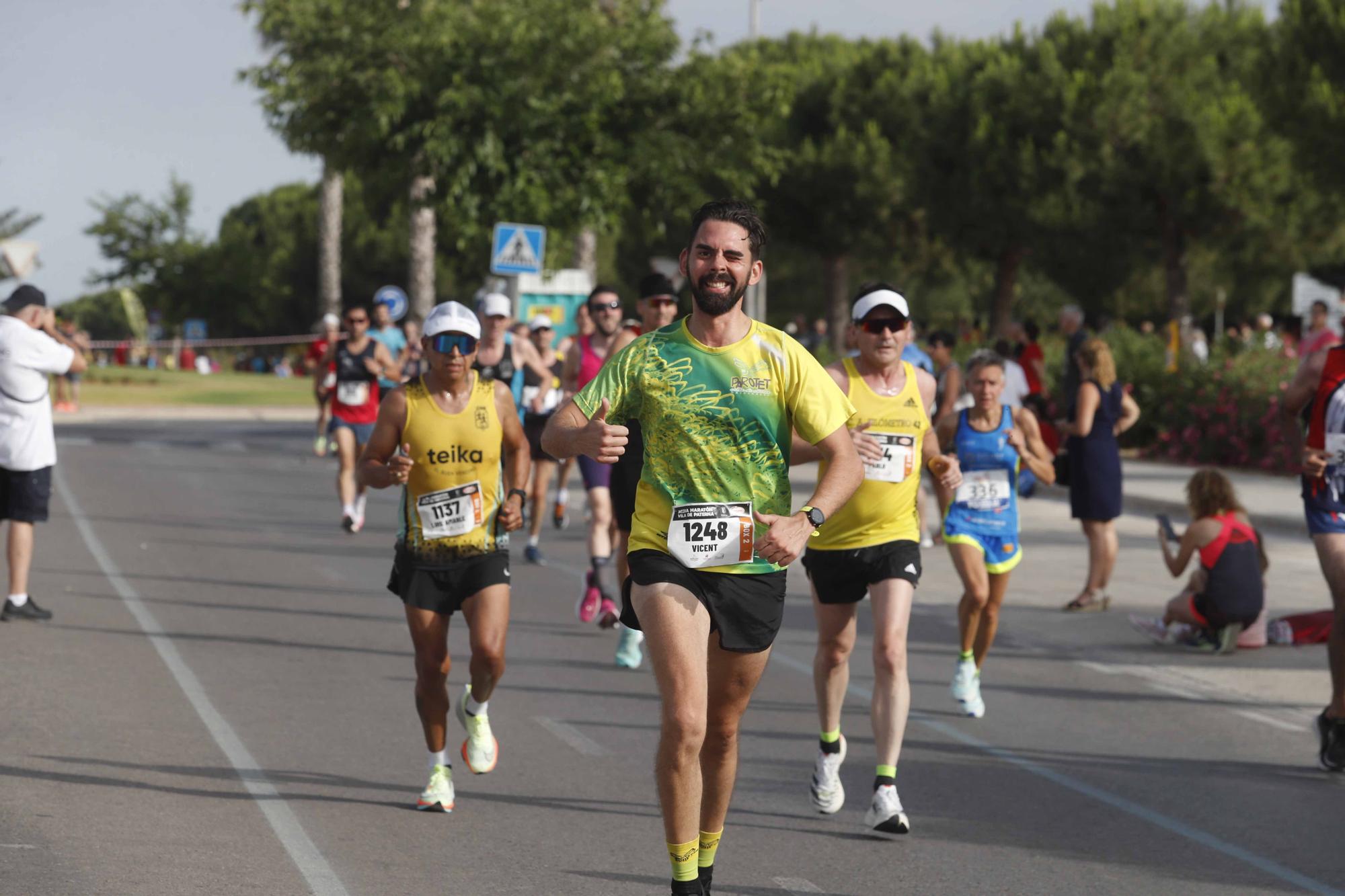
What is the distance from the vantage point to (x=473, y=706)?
22.2ft

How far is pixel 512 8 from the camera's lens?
26172 mm

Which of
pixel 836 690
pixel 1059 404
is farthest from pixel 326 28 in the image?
pixel 836 690

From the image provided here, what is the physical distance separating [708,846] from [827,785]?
1.61 meters

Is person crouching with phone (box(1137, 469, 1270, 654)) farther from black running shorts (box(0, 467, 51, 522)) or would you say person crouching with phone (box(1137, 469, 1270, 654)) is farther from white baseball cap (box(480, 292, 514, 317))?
black running shorts (box(0, 467, 51, 522))

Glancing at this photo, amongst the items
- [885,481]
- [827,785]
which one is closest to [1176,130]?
[885,481]

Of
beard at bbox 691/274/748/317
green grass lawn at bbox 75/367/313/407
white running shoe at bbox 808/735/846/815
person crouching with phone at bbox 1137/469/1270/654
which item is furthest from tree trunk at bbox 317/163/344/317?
beard at bbox 691/274/748/317

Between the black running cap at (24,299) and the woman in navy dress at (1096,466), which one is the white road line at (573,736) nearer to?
the black running cap at (24,299)

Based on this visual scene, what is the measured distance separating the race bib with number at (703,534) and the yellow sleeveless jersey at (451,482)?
6.01 feet

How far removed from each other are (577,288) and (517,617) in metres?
19.3

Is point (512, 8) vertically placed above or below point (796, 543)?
above

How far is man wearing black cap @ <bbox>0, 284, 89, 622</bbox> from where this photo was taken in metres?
10.5

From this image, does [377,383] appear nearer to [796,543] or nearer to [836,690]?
[836,690]

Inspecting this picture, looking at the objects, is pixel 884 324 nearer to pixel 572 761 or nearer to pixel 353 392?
pixel 572 761

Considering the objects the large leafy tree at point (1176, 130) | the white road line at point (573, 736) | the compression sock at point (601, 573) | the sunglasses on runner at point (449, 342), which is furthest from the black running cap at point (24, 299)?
the large leafy tree at point (1176, 130)
